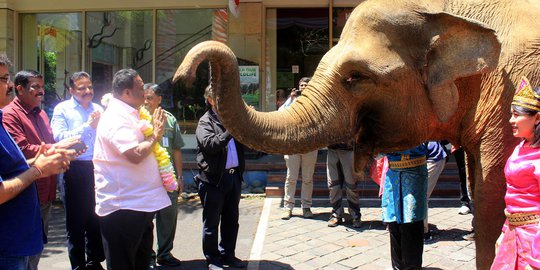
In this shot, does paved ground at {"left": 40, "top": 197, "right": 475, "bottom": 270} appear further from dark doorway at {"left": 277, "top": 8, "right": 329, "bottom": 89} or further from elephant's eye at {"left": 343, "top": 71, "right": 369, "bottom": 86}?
dark doorway at {"left": 277, "top": 8, "right": 329, "bottom": 89}

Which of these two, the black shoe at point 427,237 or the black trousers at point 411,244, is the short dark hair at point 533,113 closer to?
the black trousers at point 411,244

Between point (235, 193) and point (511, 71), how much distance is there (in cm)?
412

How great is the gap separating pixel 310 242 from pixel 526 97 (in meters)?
5.03

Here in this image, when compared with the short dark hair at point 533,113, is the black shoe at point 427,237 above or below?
below

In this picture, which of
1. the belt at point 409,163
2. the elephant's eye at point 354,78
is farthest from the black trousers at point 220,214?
the elephant's eye at point 354,78

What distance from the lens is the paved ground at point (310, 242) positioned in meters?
6.07

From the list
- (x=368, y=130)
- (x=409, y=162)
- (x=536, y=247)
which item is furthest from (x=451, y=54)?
(x=409, y=162)

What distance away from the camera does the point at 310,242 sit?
272 inches

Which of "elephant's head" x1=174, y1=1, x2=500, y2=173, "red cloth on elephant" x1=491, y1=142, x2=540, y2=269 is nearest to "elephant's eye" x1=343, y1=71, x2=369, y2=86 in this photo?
"elephant's head" x1=174, y1=1, x2=500, y2=173

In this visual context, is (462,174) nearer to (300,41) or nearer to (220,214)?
(220,214)

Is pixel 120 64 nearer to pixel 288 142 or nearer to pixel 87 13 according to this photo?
pixel 87 13

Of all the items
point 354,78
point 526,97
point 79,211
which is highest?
point 354,78

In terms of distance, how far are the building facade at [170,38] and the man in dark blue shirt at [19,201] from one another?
9568 millimetres

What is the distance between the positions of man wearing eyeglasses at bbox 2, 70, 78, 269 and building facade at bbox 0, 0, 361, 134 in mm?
7600
